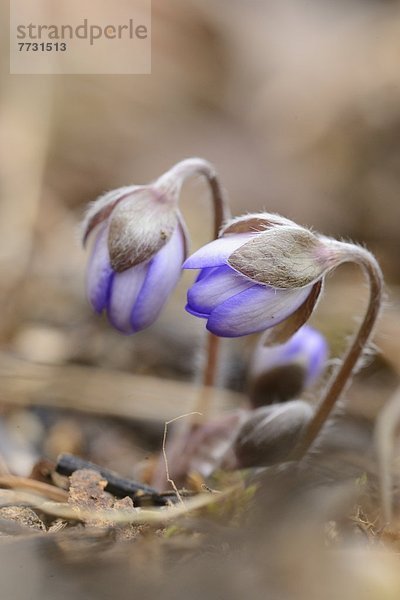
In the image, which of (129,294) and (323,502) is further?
(129,294)

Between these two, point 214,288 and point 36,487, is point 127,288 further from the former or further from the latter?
point 36,487

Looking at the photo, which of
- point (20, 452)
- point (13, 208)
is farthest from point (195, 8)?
point (20, 452)

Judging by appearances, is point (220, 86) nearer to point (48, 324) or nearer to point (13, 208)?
point (13, 208)

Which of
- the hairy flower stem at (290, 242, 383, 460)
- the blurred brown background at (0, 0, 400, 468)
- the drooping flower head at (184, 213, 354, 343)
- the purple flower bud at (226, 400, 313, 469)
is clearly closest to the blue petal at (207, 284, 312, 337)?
the drooping flower head at (184, 213, 354, 343)

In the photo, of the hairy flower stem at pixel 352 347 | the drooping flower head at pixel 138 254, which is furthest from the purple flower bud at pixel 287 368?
the drooping flower head at pixel 138 254

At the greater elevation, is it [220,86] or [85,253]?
[220,86]

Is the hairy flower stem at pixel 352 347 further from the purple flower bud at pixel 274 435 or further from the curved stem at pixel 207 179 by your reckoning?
the curved stem at pixel 207 179

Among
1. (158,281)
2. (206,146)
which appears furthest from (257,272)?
(206,146)
